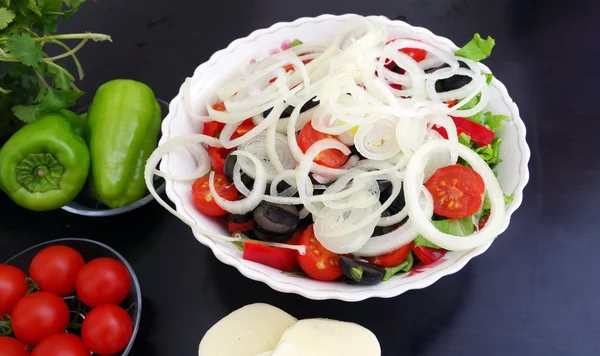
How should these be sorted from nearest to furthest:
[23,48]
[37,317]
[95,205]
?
[37,317] < [23,48] < [95,205]

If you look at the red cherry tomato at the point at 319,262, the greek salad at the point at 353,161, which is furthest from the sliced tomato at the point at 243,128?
the red cherry tomato at the point at 319,262

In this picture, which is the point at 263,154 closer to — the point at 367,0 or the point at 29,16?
the point at 29,16

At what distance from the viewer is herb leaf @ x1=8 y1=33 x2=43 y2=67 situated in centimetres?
139

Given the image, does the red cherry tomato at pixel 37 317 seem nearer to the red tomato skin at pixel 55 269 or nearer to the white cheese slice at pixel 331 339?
the red tomato skin at pixel 55 269

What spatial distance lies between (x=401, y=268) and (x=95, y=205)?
964 millimetres

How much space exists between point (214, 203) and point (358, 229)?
0.37 meters

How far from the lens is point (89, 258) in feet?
4.87

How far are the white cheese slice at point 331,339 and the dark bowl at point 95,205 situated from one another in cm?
62

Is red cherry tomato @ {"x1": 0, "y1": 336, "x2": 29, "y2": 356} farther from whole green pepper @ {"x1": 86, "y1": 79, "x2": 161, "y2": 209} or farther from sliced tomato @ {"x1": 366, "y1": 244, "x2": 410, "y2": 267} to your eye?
sliced tomato @ {"x1": 366, "y1": 244, "x2": 410, "y2": 267}

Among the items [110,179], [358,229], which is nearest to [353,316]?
[358,229]

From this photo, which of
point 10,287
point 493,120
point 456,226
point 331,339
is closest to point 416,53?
point 493,120

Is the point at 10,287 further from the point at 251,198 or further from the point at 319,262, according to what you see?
the point at 319,262

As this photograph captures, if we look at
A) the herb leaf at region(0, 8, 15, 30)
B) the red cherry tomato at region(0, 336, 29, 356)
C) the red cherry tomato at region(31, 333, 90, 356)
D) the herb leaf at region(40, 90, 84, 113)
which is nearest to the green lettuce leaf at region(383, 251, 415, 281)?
the red cherry tomato at region(31, 333, 90, 356)

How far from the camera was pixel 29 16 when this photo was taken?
4.84 ft
